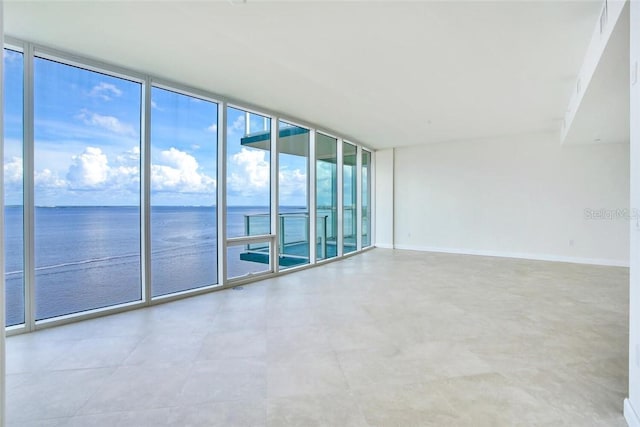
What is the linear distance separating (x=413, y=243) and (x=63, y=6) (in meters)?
8.24

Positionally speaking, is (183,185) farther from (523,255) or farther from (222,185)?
(523,255)

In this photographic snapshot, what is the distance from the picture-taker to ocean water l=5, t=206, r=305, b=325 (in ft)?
10.8

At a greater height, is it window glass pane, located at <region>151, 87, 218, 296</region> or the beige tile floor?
window glass pane, located at <region>151, 87, 218, 296</region>

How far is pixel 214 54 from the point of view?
11.3 ft

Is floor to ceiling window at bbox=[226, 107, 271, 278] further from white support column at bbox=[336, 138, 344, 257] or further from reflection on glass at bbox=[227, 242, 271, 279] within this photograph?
white support column at bbox=[336, 138, 344, 257]

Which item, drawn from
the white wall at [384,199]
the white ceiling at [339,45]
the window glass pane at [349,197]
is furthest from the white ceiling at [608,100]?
the window glass pane at [349,197]

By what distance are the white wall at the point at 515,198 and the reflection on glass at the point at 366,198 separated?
2.53 ft

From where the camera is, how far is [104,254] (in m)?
4.16
